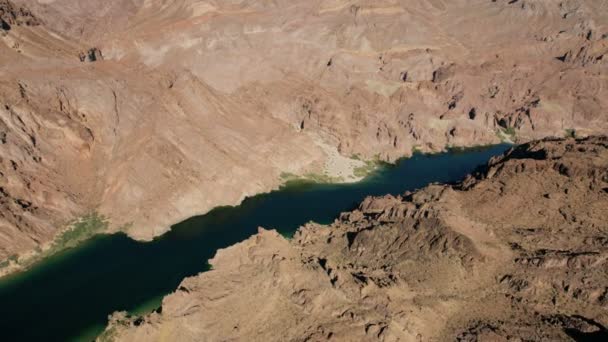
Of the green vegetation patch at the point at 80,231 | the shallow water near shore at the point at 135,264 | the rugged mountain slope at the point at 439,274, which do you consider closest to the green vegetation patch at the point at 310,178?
the shallow water near shore at the point at 135,264

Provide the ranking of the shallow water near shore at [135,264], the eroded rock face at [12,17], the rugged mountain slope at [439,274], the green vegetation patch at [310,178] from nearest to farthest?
1. the rugged mountain slope at [439,274]
2. the shallow water near shore at [135,264]
3. the green vegetation patch at [310,178]
4. the eroded rock face at [12,17]

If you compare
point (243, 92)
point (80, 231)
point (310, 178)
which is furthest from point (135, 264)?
point (243, 92)

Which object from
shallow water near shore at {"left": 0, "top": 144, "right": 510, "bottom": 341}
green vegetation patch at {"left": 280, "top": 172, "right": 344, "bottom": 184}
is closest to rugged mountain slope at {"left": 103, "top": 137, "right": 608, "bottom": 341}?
shallow water near shore at {"left": 0, "top": 144, "right": 510, "bottom": 341}

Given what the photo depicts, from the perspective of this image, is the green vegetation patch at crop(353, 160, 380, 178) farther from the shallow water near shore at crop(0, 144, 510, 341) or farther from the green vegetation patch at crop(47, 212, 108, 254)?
the green vegetation patch at crop(47, 212, 108, 254)

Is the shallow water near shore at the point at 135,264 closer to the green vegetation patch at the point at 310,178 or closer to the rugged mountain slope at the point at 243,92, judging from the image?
the green vegetation patch at the point at 310,178

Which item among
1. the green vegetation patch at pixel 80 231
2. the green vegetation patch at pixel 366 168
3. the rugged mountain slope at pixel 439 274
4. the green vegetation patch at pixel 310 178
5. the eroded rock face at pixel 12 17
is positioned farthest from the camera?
the green vegetation patch at pixel 366 168

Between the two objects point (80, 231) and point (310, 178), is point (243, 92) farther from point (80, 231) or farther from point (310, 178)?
point (80, 231)
